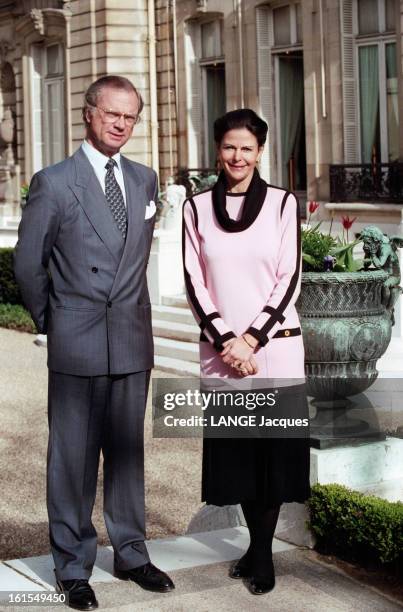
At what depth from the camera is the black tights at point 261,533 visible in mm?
4781

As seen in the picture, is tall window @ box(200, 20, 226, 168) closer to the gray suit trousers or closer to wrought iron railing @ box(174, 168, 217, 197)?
wrought iron railing @ box(174, 168, 217, 197)

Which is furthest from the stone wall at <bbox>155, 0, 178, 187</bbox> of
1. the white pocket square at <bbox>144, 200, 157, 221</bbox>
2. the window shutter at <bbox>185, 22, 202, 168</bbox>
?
the white pocket square at <bbox>144, 200, 157, 221</bbox>

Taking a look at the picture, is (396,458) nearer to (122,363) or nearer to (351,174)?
(122,363)

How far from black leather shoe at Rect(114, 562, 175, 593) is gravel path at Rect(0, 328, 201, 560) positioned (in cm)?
127

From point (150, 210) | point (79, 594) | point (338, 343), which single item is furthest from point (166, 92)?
point (79, 594)

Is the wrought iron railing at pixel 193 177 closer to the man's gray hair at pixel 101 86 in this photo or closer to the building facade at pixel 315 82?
the building facade at pixel 315 82

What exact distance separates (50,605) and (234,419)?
992mm

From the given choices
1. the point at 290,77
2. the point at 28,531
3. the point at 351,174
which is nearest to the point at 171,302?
the point at 351,174

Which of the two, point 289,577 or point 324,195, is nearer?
point 289,577

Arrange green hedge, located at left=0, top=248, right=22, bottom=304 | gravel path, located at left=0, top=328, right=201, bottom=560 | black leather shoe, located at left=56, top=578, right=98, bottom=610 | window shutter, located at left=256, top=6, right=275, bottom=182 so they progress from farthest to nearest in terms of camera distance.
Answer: window shutter, located at left=256, top=6, right=275, bottom=182
green hedge, located at left=0, top=248, right=22, bottom=304
gravel path, located at left=0, top=328, right=201, bottom=560
black leather shoe, located at left=56, top=578, right=98, bottom=610

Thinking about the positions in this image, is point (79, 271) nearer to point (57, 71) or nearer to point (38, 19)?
point (38, 19)

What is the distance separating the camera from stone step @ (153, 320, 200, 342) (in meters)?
12.1

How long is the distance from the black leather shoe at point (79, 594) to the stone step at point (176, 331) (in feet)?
24.2

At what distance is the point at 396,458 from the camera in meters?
5.77
